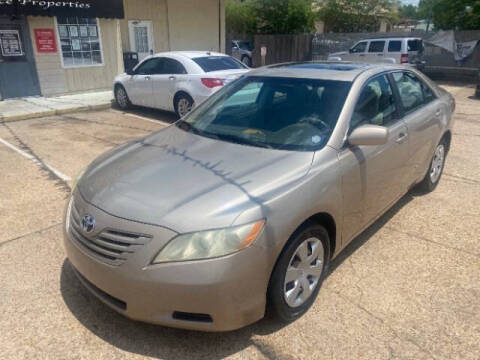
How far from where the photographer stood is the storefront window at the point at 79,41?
36.9ft

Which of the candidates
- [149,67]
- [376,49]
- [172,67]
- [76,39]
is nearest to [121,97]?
[149,67]

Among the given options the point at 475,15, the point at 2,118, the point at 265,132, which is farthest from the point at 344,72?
the point at 475,15

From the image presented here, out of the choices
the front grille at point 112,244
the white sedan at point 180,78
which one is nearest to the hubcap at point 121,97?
the white sedan at point 180,78

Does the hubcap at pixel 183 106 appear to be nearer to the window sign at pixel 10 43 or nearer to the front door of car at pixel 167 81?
the front door of car at pixel 167 81

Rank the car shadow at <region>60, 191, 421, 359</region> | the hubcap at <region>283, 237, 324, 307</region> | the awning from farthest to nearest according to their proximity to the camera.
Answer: the awning < the hubcap at <region>283, 237, 324, 307</region> < the car shadow at <region>60, 191, 421, 359</region>

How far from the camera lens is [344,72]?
3.37m

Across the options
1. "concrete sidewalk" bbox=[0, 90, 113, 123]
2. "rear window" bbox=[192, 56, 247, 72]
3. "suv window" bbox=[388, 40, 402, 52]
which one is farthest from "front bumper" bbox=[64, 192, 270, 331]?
"suv window" bbox=[388, 40, 402, 52]

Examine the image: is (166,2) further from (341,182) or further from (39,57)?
(341,182)

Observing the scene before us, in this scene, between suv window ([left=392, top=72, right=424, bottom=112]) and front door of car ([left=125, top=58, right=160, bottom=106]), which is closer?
suv window ([left=392, top=72, right=424, bottom=112])

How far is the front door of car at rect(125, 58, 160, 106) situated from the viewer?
9273 millimetres

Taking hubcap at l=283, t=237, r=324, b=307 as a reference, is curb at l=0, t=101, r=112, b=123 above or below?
below

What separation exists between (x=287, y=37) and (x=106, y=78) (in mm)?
13111

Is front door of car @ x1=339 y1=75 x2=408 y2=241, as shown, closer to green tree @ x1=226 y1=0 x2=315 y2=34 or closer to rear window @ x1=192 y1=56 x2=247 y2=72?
rear window @ x1=192 y1=56 x2=247 y2=72

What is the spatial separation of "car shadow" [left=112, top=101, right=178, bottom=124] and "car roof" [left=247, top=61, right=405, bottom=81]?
5454 millimetres
